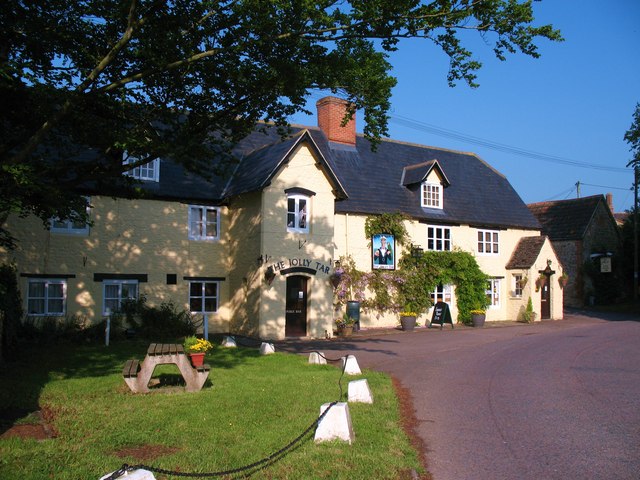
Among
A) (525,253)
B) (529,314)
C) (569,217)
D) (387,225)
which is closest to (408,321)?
A: (387,225)

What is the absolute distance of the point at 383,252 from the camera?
24953 mm

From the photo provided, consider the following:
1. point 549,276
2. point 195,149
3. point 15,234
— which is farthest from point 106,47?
point 549,276

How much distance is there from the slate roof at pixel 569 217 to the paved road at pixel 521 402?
17.7 m

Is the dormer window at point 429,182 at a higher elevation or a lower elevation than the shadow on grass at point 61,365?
higher

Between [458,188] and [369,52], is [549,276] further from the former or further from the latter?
[369,52]

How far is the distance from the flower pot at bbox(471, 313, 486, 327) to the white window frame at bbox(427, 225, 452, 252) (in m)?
3.38

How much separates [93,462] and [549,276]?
27813 millimetres

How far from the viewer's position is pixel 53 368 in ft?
40.3

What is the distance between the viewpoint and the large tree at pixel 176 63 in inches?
382

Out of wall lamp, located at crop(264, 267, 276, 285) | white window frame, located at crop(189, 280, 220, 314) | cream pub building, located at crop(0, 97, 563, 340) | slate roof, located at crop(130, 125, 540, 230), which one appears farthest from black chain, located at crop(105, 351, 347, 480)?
white window frame, located at crop(189, 280, 220, 314)

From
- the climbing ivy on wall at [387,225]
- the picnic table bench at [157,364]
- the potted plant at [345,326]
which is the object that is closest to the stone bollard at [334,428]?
the picnic table bench at [157,364]

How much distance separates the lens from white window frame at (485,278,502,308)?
29.0m

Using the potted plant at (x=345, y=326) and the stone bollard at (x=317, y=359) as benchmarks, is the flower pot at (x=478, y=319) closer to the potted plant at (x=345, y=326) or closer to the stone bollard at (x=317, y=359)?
the potted plant at (x=345, y=326)

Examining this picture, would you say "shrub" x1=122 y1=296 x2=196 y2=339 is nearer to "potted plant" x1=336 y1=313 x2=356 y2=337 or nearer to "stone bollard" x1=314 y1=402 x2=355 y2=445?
"potted plant" x1=336 y1=313 x2=356 y2=337
